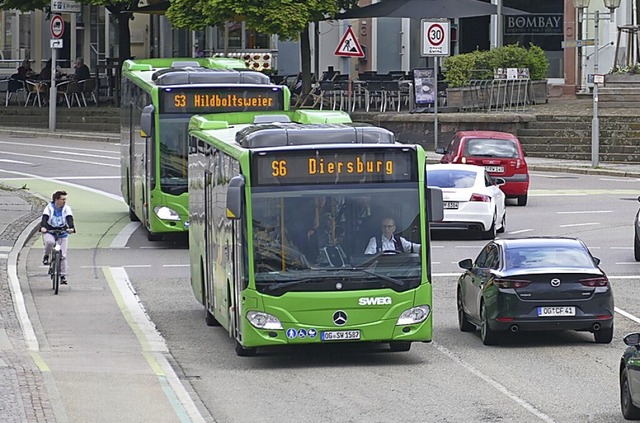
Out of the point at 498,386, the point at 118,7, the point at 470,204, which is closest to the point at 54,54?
the point at 118,7

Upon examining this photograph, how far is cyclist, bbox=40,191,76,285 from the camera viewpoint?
23547 millimetres

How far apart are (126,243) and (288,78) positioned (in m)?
28.4

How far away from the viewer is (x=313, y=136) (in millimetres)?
16703

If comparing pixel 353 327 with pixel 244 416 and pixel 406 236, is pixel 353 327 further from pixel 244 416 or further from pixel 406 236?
pixel 244 416

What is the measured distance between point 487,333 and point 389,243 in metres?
2.42

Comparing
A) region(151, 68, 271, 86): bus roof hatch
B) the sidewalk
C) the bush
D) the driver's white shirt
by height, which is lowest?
the sidewalk

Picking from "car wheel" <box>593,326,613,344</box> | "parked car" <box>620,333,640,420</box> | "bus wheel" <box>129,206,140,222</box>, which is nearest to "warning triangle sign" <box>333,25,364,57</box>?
"bus wheel" <box>129,206,140,222</box>

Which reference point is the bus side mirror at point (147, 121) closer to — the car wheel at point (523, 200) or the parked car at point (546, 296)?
the parked car at point (546, 296)

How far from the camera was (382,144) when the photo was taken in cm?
1662

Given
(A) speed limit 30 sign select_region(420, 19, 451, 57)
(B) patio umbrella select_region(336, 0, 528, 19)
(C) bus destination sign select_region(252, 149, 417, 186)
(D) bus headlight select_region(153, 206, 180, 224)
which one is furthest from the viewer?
(B) patio umbrella select_region(336, 0, 528, 19)

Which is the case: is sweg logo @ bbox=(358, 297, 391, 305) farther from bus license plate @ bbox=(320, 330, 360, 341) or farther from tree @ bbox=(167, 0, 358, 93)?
tree @ bbox=(167, 0, 358, 93)

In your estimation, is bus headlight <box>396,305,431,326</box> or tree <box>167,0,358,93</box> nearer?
bus headlight <box>396,305,431,326</box>

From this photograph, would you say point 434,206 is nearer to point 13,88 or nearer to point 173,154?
point 173,154

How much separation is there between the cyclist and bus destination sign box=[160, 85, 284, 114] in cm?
424
